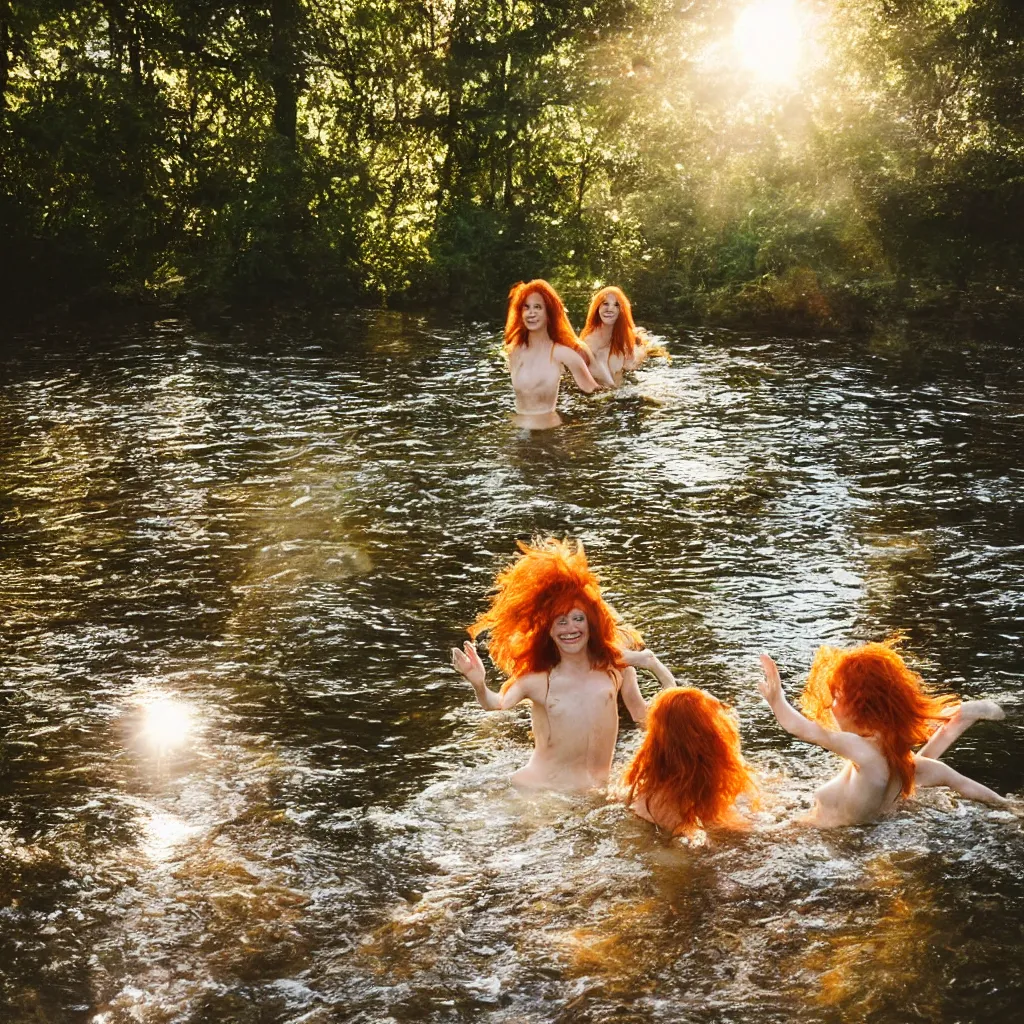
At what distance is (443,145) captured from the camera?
80.3ft

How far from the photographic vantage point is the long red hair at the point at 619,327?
1512cm

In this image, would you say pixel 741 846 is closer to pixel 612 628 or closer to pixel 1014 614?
pixel 612 628

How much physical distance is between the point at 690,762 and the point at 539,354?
808 centimetres

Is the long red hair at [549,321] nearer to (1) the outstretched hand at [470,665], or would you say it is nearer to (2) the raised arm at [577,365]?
(2) the raised arm at [577,365]

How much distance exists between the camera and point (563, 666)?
7.07 m

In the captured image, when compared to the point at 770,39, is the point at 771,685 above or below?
below

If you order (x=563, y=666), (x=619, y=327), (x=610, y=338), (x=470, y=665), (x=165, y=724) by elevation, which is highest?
(x=619, y=327)

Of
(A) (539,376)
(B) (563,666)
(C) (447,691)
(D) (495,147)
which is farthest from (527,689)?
(D) (495,147)

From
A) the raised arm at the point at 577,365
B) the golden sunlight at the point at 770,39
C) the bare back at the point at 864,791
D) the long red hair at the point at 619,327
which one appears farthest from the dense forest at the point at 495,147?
the bare back at the point at 864,791

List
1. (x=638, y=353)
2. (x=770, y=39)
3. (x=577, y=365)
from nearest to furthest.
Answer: (x=577, y=365), (x=638, y=353), (x=770, y=39)

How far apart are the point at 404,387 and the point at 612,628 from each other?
30.6 feet

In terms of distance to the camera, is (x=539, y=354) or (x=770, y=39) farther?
(x=770, y=39)

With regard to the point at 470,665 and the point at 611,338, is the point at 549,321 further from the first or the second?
the point at 470,665

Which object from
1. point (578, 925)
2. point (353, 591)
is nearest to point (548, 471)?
point (353, 591)
